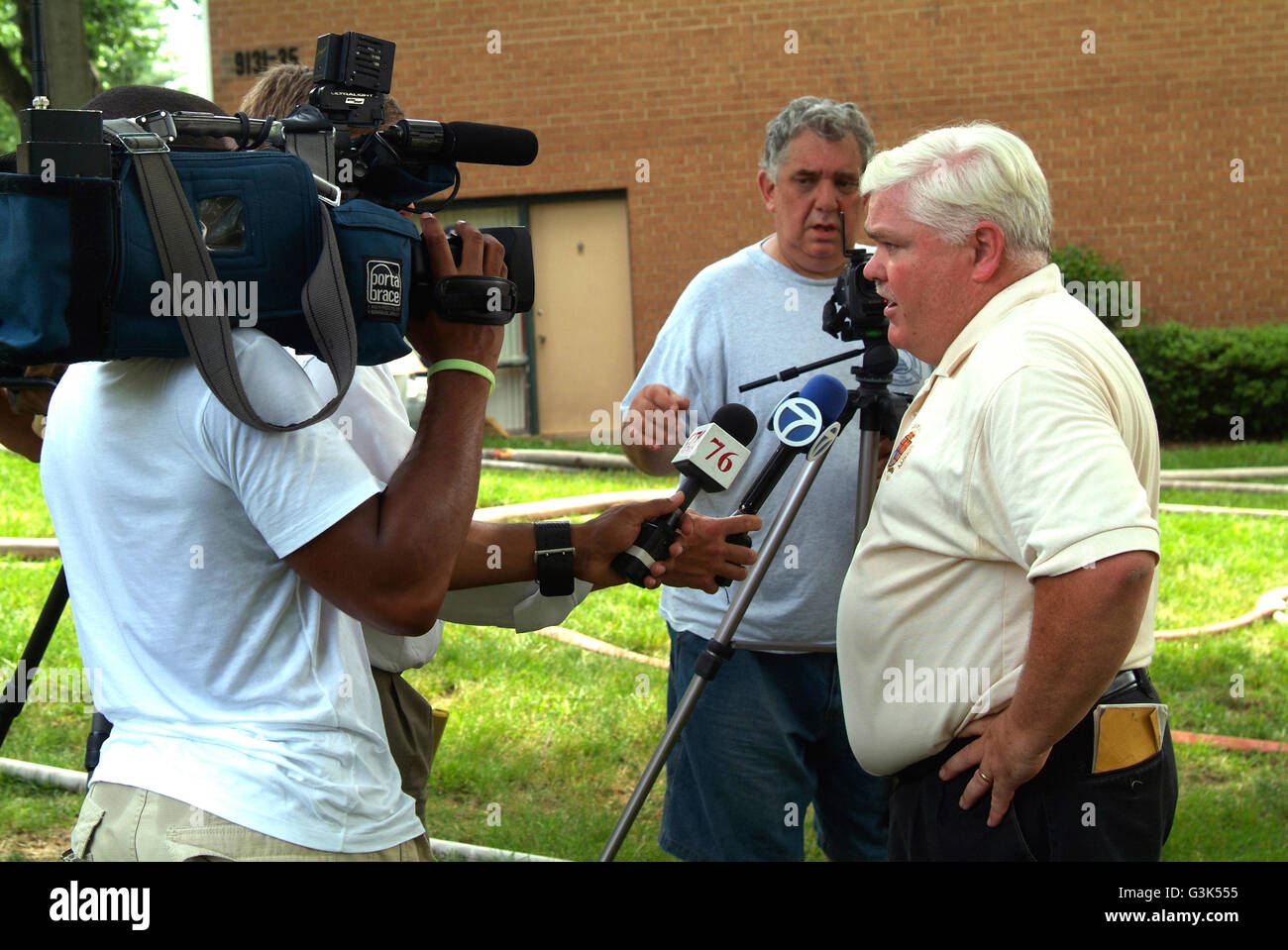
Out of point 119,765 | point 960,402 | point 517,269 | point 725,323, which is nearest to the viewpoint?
point 119,765

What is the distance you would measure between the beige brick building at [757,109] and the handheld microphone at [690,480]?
486 inches

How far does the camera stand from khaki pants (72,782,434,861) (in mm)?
1764

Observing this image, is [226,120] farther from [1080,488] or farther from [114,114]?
[1080,488]

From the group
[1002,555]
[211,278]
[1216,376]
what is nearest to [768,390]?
[1002,555]

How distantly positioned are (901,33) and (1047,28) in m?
1.58

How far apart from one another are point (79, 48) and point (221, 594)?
809 cm

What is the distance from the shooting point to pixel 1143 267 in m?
14.6

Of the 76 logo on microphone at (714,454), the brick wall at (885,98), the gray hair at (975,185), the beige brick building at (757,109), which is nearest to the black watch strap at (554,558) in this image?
the 76 logo on microphone at (714,454)

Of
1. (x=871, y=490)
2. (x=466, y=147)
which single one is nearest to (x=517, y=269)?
(x=466, y=147)

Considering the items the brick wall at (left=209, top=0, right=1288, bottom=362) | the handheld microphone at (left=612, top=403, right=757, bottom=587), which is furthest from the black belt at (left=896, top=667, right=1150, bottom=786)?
the brick wall at (left=209, top=0, right=1288, bottom=362)

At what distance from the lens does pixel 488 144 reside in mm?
2246

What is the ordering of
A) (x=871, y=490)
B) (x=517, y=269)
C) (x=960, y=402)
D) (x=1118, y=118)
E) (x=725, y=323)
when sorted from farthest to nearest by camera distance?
(x=1118, y=118) < (x=725, y=323) < (x=871, y=490) < (x=960, y=402) < (x=517, y=269)

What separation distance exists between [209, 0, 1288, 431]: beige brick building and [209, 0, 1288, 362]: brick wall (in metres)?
0.02

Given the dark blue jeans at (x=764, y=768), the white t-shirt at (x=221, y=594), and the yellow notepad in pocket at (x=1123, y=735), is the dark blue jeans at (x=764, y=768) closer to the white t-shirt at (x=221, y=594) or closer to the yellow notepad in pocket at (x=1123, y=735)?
the yellow notepad in pocket at (x=1123, y=735)
